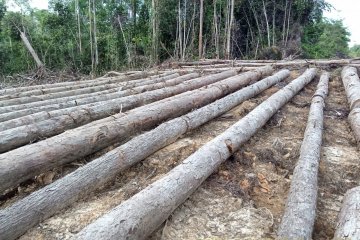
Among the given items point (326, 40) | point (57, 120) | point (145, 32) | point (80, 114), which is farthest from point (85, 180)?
point (326, 40)

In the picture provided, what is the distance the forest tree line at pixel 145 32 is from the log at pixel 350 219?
39.7 feet

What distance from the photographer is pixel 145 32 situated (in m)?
16.6

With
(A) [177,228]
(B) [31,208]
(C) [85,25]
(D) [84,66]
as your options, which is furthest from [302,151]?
(C) [85,25]

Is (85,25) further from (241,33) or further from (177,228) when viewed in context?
(177,228)

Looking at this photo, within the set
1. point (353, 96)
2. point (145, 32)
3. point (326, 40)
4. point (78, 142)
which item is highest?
point (145, 32)

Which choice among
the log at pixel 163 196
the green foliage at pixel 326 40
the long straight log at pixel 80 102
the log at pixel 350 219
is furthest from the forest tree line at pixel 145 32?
the log at pixel 350 219

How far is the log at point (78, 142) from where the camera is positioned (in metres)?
2.31

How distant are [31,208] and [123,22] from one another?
1581 centimetres

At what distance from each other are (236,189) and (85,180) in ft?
3.81

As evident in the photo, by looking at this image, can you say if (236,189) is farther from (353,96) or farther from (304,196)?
(353,96)

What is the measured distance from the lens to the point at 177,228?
209cm

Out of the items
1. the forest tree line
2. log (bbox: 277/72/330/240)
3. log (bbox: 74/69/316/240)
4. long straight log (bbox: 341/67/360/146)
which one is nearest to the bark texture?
log (bbox: 74/69/316/240)

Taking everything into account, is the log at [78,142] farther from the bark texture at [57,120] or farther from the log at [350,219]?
the log at [350,219]

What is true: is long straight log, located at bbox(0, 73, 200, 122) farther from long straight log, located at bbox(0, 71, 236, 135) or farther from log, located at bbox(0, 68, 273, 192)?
log, located at bbox(0, 68, 273, 192)
